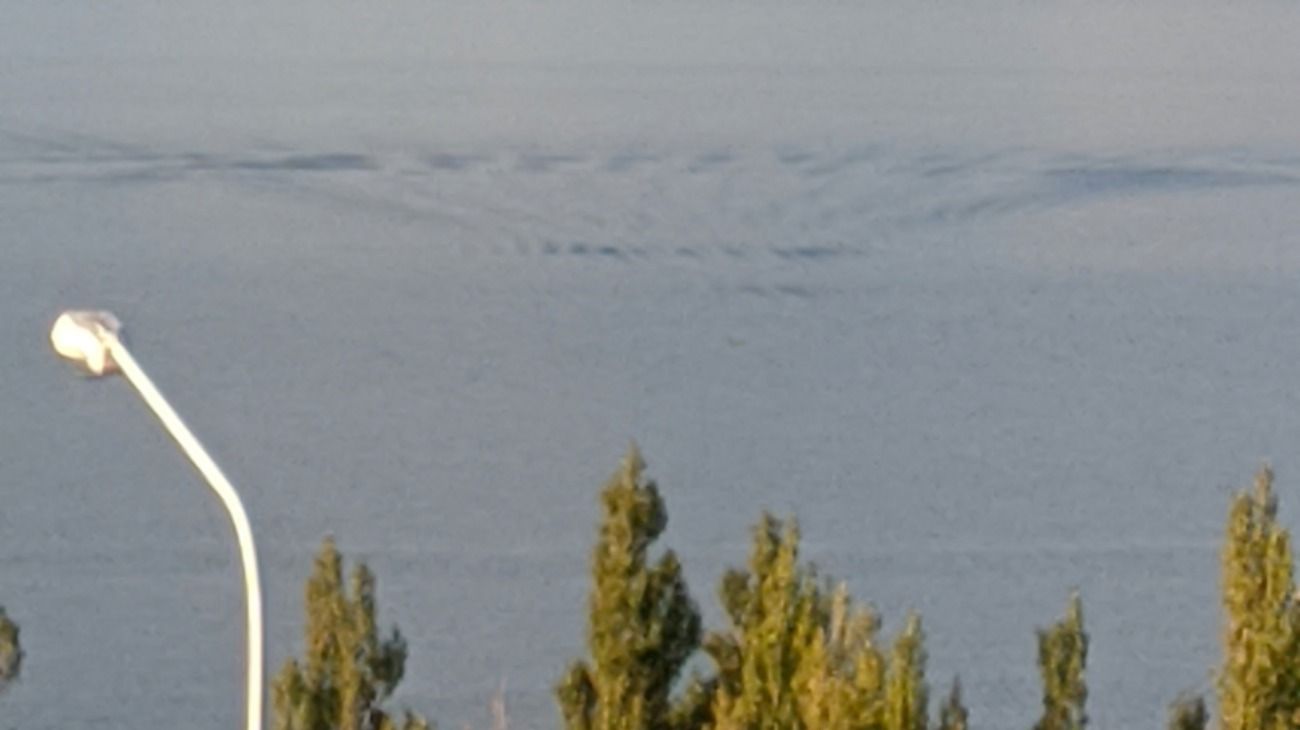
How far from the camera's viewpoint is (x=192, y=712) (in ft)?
29.5

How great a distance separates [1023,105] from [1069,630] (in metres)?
12.8

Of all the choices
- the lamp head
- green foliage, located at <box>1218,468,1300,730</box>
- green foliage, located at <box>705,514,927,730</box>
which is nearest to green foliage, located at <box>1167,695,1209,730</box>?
green foliage, located at <box>1218,468,1300,730</box>

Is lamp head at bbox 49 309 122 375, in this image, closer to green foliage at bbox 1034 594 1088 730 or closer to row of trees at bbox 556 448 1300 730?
row of trees at bbox 556 448 1300 730

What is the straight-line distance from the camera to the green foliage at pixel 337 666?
610 centimetres

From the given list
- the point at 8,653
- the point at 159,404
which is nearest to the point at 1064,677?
the point at 8,653

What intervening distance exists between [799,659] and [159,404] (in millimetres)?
1897

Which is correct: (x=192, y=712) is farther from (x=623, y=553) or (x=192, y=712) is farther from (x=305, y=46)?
(x=305, y=46)

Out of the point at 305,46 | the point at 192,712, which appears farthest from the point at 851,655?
the point at 305,46

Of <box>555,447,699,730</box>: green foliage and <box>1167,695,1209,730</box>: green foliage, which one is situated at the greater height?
<box>555,447,699,730</box>: green foliage

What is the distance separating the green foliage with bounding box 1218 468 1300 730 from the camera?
17.0ft

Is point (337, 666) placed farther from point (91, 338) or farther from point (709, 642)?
point (91, 338)

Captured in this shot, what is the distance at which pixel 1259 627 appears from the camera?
17.0 feet

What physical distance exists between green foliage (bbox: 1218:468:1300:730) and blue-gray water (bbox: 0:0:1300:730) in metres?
3.69

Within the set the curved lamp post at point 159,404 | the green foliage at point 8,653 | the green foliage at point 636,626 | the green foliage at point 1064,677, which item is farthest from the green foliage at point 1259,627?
the green foliage at point 8,653
